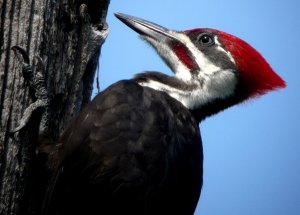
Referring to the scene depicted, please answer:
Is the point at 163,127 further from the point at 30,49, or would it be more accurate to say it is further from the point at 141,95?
the point at 30,49

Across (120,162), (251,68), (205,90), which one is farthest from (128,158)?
(251,68)

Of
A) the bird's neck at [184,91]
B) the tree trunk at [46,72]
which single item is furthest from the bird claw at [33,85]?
the bird's neck at [184,91]

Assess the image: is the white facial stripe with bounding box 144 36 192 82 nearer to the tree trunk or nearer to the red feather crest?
the red feather crest

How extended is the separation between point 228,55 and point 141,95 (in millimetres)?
1039

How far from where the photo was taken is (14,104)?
2242 mm

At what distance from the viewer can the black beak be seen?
11.3 ft

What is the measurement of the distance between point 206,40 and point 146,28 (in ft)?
1.64

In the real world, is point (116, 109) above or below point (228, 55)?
below

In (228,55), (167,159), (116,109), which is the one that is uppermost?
(228,55)

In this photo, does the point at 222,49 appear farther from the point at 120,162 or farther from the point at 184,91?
the point at 120,162

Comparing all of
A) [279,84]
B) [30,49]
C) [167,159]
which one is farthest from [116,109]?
[279,84]

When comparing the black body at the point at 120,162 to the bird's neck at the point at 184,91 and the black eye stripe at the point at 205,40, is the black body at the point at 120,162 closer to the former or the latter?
the bird's neck at the point at 184,91

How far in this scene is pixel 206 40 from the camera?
3.59 meters

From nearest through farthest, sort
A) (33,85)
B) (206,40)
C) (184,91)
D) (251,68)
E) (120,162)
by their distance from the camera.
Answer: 1. (33,85)
2. (120,162)
3. (184,91)
4. (251,68)
5. (206,40)
